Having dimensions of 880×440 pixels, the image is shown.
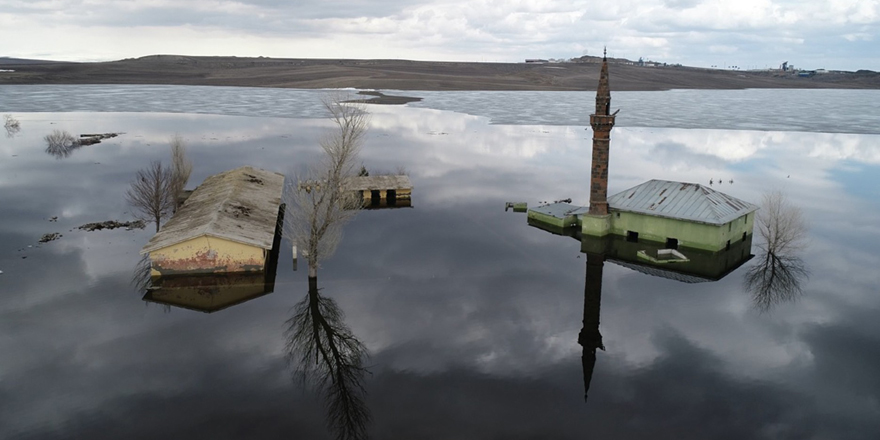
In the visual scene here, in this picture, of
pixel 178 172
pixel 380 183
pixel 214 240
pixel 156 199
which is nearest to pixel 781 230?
pixel 380 183

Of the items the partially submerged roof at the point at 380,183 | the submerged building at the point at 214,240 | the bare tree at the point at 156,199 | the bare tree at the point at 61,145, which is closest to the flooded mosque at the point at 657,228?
the partially submerged roof at the point at 380,183

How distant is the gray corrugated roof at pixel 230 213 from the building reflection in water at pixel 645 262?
17675 mm

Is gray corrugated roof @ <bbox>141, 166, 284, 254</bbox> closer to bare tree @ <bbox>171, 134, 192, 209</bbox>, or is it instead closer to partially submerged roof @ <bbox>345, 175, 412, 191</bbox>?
bare tree @ <bbox>171, 134, 192, 209</bbox>

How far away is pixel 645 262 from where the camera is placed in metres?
39.1

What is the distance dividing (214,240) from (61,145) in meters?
62.1

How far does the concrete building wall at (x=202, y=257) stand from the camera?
112ft

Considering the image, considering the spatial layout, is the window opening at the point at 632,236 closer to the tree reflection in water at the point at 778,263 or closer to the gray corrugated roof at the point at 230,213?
the tree reflection in water at the point at 778,263

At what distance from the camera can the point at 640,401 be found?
2352 cm

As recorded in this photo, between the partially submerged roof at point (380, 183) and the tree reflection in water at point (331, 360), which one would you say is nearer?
the tree reflection in water at point (331, 360)

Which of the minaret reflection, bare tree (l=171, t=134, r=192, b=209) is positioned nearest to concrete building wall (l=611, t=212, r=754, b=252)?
the minaret reflection

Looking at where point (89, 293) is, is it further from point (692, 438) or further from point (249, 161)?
point (249, 161)

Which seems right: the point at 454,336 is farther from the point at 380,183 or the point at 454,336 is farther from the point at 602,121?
the point at 380,183

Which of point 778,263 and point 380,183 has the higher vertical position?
point 380,183

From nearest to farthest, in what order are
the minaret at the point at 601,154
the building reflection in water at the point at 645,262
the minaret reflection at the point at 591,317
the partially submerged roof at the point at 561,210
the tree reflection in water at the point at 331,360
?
the tree reflection in water at the point at 331,360 → the minaret reflection at the point at 591,317 → the building reflection in water at the point at 645,262 → the minaret at the point at 601,154 → the partially submerged roof at the point at 561,210
